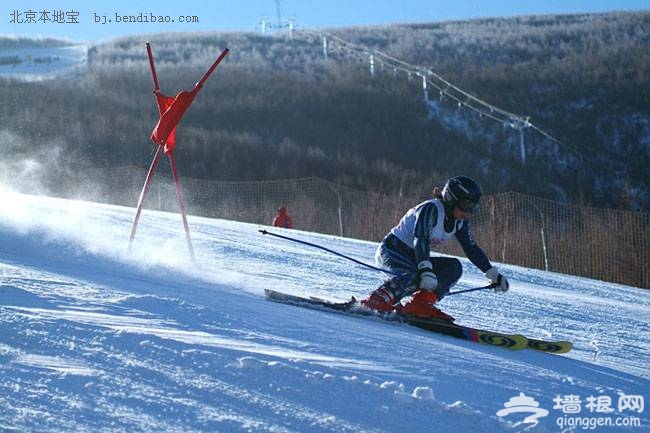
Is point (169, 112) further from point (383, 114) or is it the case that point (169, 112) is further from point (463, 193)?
point (383, 114)

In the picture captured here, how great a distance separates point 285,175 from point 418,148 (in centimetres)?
1320

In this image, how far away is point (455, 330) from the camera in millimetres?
7371

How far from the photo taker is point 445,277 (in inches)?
306

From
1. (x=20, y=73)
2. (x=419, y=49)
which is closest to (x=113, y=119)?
(x=20, y=73)

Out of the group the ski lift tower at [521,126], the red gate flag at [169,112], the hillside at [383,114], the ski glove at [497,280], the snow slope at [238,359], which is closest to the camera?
the snow slope at [238,359]

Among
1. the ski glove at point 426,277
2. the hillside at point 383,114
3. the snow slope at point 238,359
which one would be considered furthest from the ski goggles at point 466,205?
the hillside at point 383,114

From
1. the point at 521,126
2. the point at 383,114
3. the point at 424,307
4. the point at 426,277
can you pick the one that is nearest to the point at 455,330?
the point at 424,307

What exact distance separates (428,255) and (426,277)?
24 cm

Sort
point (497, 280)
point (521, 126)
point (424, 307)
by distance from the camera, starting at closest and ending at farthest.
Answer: point (424, 307)
point (497, 280)
point (521, 126)

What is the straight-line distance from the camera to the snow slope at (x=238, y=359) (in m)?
4.41

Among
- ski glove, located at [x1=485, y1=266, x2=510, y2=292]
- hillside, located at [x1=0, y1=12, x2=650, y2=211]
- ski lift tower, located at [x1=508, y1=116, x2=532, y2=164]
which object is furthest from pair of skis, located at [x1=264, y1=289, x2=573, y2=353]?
ski lift tower, located at [x1=508, y1=116, x2=532, y2=164]

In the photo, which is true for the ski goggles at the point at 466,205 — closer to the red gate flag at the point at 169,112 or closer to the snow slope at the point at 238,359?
the snow slope at the point at 238,359

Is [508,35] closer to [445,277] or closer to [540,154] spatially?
[540,154]

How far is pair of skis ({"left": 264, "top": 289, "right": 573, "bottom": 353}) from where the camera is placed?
7262 mm
